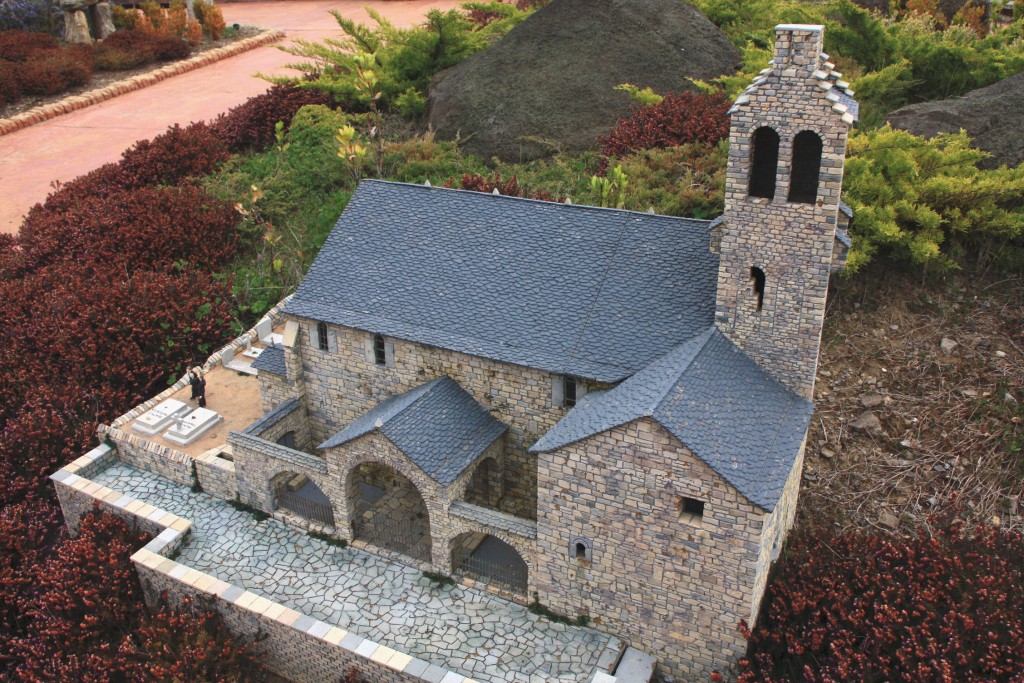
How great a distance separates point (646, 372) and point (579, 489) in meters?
2.54

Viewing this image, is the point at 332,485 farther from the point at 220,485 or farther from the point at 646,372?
the point at 646,372

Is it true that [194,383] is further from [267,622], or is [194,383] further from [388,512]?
[267,622]

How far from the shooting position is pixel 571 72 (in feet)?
113

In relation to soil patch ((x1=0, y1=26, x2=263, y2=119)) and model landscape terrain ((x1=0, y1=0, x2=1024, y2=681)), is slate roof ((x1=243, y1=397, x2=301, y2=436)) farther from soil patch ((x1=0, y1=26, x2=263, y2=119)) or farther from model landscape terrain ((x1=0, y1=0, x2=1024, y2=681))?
soil patch ((x1=0, y1=26, x2=263, y2=119))

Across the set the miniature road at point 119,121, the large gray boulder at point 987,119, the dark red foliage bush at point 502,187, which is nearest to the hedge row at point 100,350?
the miniature road at point 119,121

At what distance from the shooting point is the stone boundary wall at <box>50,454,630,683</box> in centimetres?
1688

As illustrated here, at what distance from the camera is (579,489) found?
16.2 meters

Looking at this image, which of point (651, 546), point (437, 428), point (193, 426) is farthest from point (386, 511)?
point (651, 546)

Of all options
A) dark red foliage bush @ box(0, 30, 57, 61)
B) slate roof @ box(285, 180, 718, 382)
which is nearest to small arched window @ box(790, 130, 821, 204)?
slate roof @ box(285, 180, 718, 382)

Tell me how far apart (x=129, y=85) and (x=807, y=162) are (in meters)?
43.9

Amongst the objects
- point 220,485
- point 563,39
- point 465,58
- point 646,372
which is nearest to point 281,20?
point 465,58

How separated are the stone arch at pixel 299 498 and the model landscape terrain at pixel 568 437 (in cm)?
7

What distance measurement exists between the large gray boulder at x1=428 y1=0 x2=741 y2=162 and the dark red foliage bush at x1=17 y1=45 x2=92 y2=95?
79.6 feet

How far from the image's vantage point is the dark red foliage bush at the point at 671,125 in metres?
29.2
